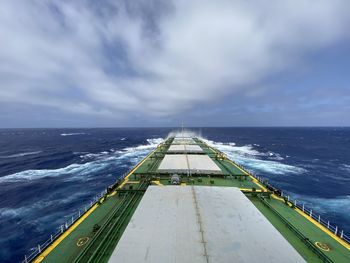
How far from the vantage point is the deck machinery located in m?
12.8

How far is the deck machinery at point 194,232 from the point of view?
41.9 feet

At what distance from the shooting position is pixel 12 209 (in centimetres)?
3962

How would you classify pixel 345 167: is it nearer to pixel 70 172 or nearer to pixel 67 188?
pixel 67 188

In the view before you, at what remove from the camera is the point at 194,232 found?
48.1 ft

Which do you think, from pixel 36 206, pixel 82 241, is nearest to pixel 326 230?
pixel 82 241

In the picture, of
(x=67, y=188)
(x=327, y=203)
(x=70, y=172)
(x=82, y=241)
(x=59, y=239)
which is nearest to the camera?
(x=82, y=241)

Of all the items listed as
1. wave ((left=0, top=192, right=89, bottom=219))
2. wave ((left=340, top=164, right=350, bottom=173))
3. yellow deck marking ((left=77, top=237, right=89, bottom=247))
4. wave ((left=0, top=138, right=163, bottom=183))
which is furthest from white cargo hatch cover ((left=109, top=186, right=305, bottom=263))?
wave ((left=340, top=164, right=350, bottom=173))

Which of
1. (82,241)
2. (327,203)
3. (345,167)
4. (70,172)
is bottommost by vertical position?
(327,203)

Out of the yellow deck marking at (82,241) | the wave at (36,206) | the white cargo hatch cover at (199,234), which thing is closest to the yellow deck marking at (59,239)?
the yellow deck marking at (82,241)

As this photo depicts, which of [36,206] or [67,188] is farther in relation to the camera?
[67,188]

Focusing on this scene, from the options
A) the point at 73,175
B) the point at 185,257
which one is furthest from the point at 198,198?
the point at 73,175

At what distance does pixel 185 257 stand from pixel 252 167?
6469 cm

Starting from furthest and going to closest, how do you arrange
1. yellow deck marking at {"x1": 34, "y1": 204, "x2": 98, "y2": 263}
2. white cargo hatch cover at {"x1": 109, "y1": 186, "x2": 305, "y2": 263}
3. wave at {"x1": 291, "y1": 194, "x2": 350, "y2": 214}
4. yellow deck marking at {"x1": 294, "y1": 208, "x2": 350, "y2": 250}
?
wave at {"x1": 291, "y1": 194, "x2": 350, "y2": 214} → yellow deck marking at {"x1": 294, "y1": 208, "x2": 350, "y2": 250} → yellow deck marking at {"x1": 34, "y1": 204, "x2": 98, "y2": 263} → white cargo hatch cover at {"x1": 109, "y1": 186, "x2": 305, "y2": 263}

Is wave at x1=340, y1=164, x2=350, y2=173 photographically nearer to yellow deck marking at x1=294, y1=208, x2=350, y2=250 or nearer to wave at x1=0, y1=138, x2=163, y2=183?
yellow deck marking at x1=294, y1=208, x2=350, y2=250
